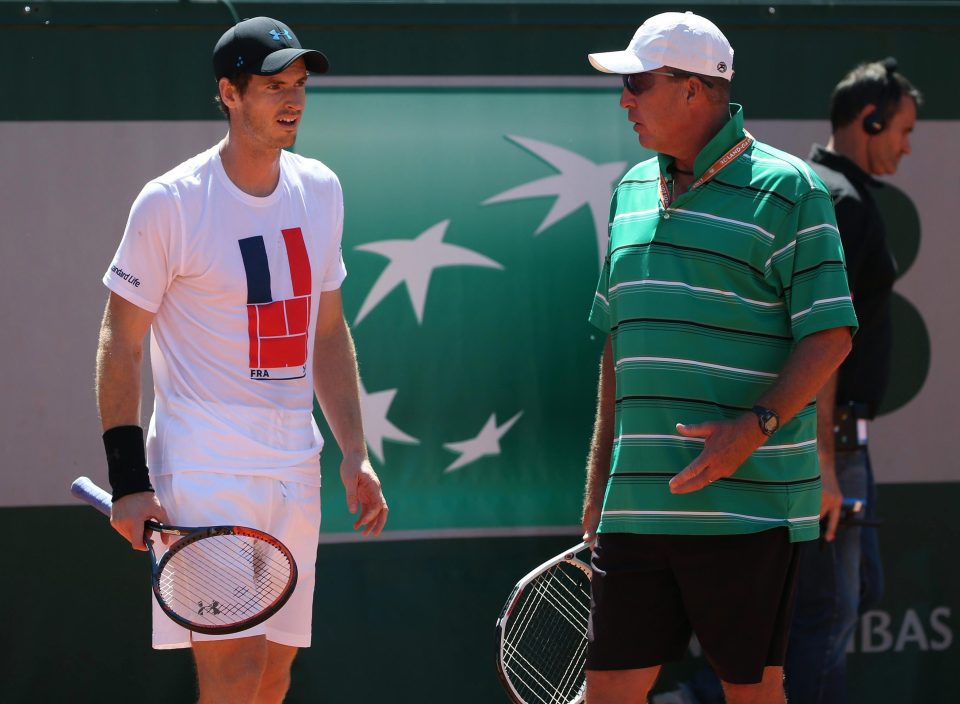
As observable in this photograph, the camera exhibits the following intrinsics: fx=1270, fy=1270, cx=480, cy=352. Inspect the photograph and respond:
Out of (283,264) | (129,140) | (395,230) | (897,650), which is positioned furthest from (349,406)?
(897,650)

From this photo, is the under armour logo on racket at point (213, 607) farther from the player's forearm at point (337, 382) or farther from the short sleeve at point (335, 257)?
the short sleeve at point (335, 257)

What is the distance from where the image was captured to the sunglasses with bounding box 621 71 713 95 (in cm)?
303

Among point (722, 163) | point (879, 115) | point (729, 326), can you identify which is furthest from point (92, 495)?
point (879, 115)

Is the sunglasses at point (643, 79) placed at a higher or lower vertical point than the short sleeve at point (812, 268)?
higher

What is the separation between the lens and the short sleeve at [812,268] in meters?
2.85

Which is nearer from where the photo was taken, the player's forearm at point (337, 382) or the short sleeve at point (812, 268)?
the short sleeve at point (812, 268)

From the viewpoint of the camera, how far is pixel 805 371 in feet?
9.29

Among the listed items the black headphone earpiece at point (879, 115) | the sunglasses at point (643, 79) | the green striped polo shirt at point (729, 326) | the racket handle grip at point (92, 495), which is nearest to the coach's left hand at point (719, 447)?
the green striped polo shirt at point (729, 326)

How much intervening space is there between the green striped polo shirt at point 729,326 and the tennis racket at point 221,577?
87cm

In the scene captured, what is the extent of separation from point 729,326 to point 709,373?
0.39 ft

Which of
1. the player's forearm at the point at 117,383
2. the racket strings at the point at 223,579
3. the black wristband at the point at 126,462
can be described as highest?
the player's forearm at the point at 117,383

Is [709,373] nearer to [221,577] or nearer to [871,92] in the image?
[221,577]

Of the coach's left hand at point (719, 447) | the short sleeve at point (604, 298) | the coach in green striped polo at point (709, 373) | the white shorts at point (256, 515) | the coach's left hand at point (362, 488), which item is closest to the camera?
the coach's left hand at point (719, 447)

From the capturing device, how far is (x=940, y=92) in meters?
4.55
